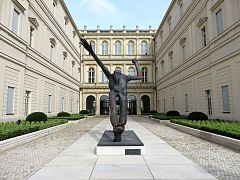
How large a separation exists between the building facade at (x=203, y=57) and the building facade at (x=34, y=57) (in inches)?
599

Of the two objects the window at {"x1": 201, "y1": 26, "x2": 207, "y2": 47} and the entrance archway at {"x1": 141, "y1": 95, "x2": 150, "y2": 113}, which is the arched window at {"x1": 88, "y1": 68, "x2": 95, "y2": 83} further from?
the window at {"x1": 201, "y1": 26, "x2": 207, "y2": 47}

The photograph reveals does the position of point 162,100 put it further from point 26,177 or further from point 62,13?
point 26,177

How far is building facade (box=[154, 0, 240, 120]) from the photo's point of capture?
48.6 ft

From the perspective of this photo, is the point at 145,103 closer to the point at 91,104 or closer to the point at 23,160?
the point at 91,104

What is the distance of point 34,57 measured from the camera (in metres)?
19.1

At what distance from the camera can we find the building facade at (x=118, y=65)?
4216 cm

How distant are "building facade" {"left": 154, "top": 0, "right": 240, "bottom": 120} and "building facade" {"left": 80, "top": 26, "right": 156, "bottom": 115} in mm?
9825

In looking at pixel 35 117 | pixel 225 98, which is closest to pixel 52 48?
pixel 35 117

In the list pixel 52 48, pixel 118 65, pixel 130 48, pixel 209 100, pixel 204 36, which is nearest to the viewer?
pixel 209 100

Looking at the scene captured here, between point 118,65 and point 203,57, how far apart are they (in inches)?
988

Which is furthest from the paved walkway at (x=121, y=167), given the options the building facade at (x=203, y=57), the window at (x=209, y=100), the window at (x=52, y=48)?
the window at (x=52, y=48)

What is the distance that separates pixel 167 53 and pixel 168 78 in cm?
397

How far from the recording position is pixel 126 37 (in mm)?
43438

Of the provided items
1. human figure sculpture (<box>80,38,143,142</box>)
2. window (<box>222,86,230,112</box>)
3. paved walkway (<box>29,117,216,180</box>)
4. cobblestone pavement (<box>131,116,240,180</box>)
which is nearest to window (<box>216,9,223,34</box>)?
window (<box>222,86,230,112</box>)
